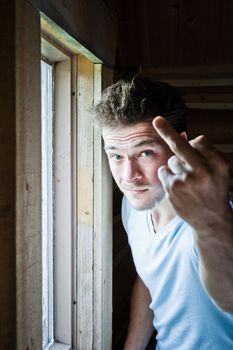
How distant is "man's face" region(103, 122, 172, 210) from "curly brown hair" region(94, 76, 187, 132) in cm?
3

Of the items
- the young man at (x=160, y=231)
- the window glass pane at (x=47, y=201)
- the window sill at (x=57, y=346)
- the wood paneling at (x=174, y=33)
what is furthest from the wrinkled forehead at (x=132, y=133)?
the wood paneling at (x=174, y=33)

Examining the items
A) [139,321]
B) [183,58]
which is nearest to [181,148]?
[139,321]

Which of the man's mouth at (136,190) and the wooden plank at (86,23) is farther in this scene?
the man's mouth at (136,190)

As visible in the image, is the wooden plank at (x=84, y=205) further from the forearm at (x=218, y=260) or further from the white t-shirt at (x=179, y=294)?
the forearm at (x=218, y=260)

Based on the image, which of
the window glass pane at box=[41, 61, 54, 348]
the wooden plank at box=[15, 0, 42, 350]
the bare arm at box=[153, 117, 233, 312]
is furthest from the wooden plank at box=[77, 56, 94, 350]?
the bare arm at box=[153, 117, 233, 312]

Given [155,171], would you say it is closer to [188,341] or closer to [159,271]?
[159,271]

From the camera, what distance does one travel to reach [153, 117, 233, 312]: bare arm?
55 cm

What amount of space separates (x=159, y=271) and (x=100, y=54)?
0.79m

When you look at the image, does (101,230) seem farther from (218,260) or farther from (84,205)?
(218,260)

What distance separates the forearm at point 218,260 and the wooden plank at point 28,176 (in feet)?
1.13

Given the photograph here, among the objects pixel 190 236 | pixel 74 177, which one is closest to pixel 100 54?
pixel 74 177

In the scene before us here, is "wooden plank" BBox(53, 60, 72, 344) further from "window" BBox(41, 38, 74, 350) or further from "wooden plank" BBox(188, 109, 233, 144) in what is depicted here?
"wooden plank" BBox(188, 109, 233, 144)

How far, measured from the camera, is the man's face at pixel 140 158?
3.47 ft

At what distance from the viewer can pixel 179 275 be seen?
3.64ft
